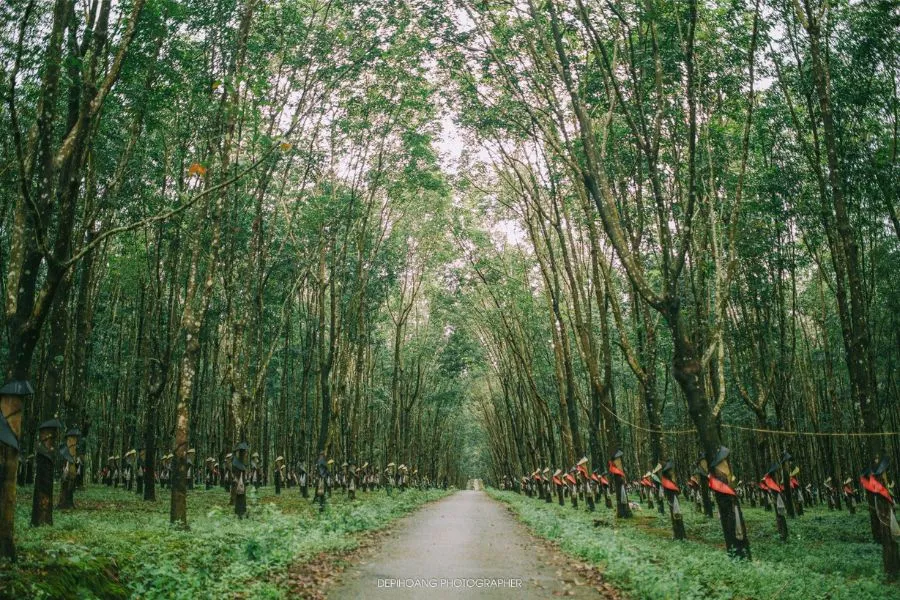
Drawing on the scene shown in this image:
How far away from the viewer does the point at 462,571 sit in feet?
28.4

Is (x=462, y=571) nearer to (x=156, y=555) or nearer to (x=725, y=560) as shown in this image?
(x=725, y=560)

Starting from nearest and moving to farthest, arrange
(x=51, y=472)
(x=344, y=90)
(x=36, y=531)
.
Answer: (x=36, y=531) → (x=51, y=472) → (x=344, y=90)

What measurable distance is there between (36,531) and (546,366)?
30.7m

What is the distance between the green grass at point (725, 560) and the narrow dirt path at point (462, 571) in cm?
64

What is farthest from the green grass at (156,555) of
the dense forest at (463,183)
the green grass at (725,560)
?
the green grass at (725,560)

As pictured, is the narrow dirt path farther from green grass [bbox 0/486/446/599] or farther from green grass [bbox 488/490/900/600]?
green grass [bbox 0/486/446/599]

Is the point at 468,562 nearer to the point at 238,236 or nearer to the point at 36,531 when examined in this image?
the point at 36,531

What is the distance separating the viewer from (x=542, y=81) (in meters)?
13.6

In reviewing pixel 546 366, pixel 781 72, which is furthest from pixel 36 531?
pixel 546 366

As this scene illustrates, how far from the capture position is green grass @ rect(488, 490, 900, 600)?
6.90 metres

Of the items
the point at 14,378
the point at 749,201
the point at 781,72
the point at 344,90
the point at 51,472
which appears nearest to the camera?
the point at 14,378

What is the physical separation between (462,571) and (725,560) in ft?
12.9

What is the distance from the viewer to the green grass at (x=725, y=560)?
690 cm

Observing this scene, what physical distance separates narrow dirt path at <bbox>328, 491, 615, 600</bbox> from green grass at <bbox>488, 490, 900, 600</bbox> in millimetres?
638
